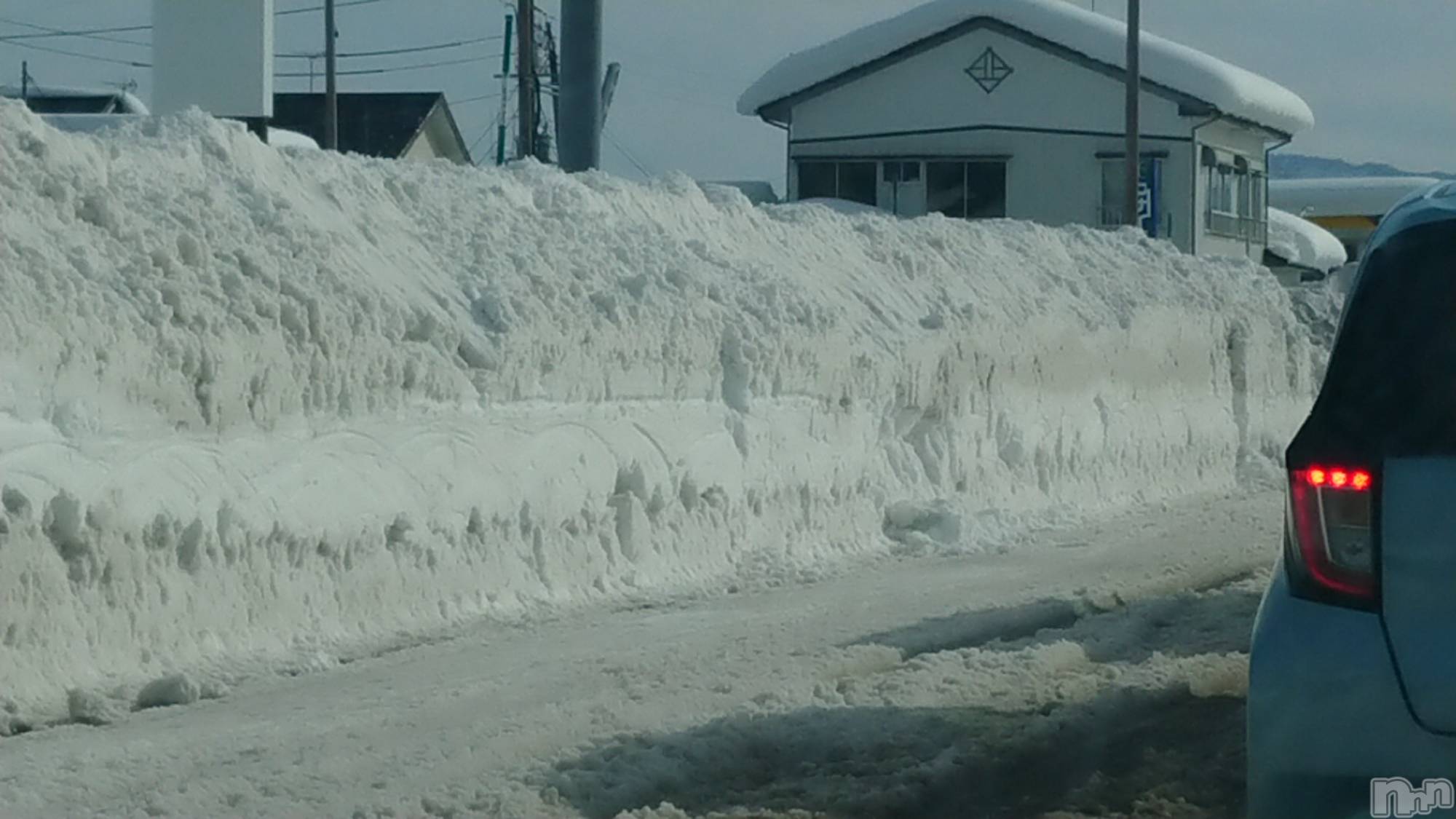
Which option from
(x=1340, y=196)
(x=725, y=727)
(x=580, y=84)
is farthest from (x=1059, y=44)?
(x=725, y=727)

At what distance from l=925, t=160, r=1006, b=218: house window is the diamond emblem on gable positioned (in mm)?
2034

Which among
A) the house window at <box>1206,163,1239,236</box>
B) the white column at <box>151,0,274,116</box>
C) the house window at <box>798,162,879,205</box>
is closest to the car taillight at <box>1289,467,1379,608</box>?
the white column at <box>151,0,274,116</box>

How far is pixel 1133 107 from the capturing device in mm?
38875

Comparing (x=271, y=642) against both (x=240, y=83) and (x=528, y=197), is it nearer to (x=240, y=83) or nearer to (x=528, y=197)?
(x=528, y=197)

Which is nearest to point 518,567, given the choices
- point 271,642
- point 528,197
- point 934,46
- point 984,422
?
point 271,642

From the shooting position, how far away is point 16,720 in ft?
28.4

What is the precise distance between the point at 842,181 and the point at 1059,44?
19.5ft

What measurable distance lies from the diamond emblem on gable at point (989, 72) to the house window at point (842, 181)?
3204mm

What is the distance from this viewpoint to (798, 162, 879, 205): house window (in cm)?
5103

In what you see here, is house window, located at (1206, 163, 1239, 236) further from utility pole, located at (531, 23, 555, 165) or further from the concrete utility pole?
the concrete utility pole

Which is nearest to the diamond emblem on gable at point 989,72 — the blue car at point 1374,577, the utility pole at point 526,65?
the utility pole at point 526,65

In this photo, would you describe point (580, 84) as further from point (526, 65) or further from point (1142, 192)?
point (1142, 192)

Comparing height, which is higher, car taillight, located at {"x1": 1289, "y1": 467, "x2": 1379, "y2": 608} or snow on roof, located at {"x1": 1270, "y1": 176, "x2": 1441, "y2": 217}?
snow on roof, located at {"x1": 1270, "y1": 176, "x2": 1441, "y2": 217}

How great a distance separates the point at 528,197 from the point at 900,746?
24.6 ft
